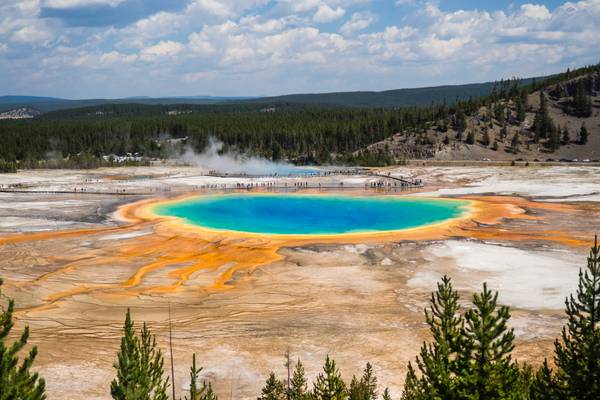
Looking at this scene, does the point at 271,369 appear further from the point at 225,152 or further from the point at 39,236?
the point at 225,152

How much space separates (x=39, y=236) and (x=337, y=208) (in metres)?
26.2

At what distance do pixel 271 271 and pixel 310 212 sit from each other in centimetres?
2258

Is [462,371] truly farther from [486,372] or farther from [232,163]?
[232,163]

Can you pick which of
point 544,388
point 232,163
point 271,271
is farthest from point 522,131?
point 544,388

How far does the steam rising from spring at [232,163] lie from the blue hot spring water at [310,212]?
33.3 m

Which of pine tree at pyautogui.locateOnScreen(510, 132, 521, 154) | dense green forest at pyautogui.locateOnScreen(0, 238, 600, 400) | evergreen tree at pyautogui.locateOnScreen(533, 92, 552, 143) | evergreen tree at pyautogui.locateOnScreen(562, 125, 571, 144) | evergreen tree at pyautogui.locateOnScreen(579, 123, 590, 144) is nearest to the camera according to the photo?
dense green forest at pyautogui.locateOnScreen(0, 238, 600, 400)

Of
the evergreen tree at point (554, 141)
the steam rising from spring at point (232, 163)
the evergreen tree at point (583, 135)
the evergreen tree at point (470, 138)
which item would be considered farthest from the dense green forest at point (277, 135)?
the evergreen tree at point (583, 135)

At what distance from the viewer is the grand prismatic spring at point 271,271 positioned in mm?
19312

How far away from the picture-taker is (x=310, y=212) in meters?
51.7

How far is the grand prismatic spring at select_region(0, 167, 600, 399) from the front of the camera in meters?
19.3

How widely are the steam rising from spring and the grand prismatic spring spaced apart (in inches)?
1484

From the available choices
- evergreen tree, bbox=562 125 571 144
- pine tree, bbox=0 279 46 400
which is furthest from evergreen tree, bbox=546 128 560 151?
pine tree, bbox=0 279 46 400

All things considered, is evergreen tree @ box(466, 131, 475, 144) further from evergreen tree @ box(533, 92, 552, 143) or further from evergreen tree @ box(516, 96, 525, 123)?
evergreen tree @ box(516, 96, 525, 123)

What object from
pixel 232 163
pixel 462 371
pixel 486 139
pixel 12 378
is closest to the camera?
pixel 12 378
